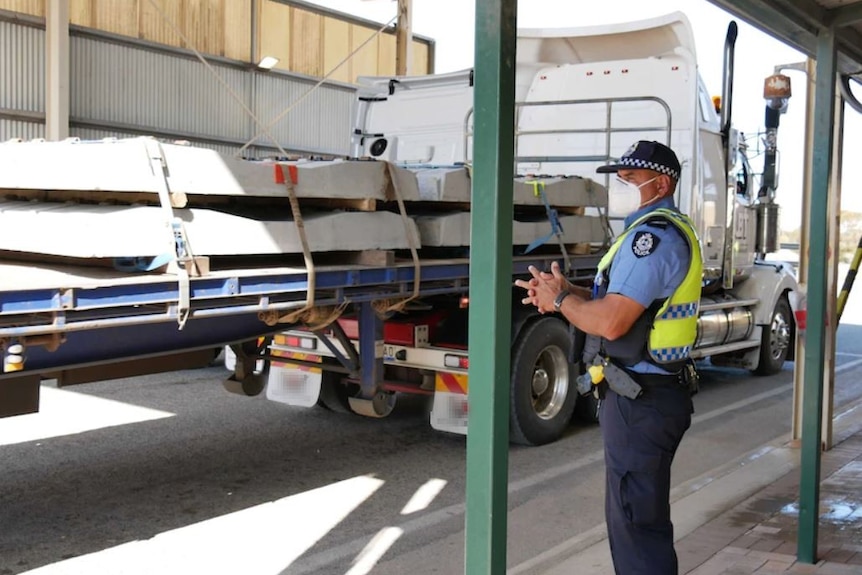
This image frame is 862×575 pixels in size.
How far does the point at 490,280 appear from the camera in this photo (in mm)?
2771

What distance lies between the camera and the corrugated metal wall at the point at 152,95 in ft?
53.3

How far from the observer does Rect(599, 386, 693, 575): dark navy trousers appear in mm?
3585

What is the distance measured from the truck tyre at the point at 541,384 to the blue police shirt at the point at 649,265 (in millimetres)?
3798

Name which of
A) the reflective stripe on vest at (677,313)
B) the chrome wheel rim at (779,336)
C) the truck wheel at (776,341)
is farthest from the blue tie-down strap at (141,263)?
the chrome wheel rim at (779,336)

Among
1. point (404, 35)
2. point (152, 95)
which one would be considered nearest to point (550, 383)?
point (404, 35)

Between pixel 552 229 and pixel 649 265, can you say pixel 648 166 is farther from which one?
pixel 552 229

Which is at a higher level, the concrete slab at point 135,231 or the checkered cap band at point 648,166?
the checkered cap band at point 648,166

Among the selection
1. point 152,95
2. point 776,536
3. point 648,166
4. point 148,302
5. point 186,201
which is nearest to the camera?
point 648,166

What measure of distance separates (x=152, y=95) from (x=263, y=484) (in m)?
13.6

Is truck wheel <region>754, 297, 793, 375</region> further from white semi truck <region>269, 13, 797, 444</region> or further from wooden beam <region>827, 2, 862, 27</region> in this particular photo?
wooden beam <region>827, 2, 862, 27</region>

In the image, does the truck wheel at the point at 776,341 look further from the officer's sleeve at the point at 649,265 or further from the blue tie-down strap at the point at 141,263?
the blue tie-down strap at the point at 141,263

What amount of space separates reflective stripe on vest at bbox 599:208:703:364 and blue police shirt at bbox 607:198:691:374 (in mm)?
33

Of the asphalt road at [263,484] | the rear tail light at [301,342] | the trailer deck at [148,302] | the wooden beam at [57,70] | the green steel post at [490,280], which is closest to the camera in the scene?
the green steel post at [490,280]

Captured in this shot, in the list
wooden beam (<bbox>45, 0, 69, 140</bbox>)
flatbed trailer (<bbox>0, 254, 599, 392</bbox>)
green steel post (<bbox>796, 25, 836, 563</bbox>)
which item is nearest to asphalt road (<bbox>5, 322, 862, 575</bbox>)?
flatbed trailer (<bbox>0, 254, 599, 392</bbox>)
